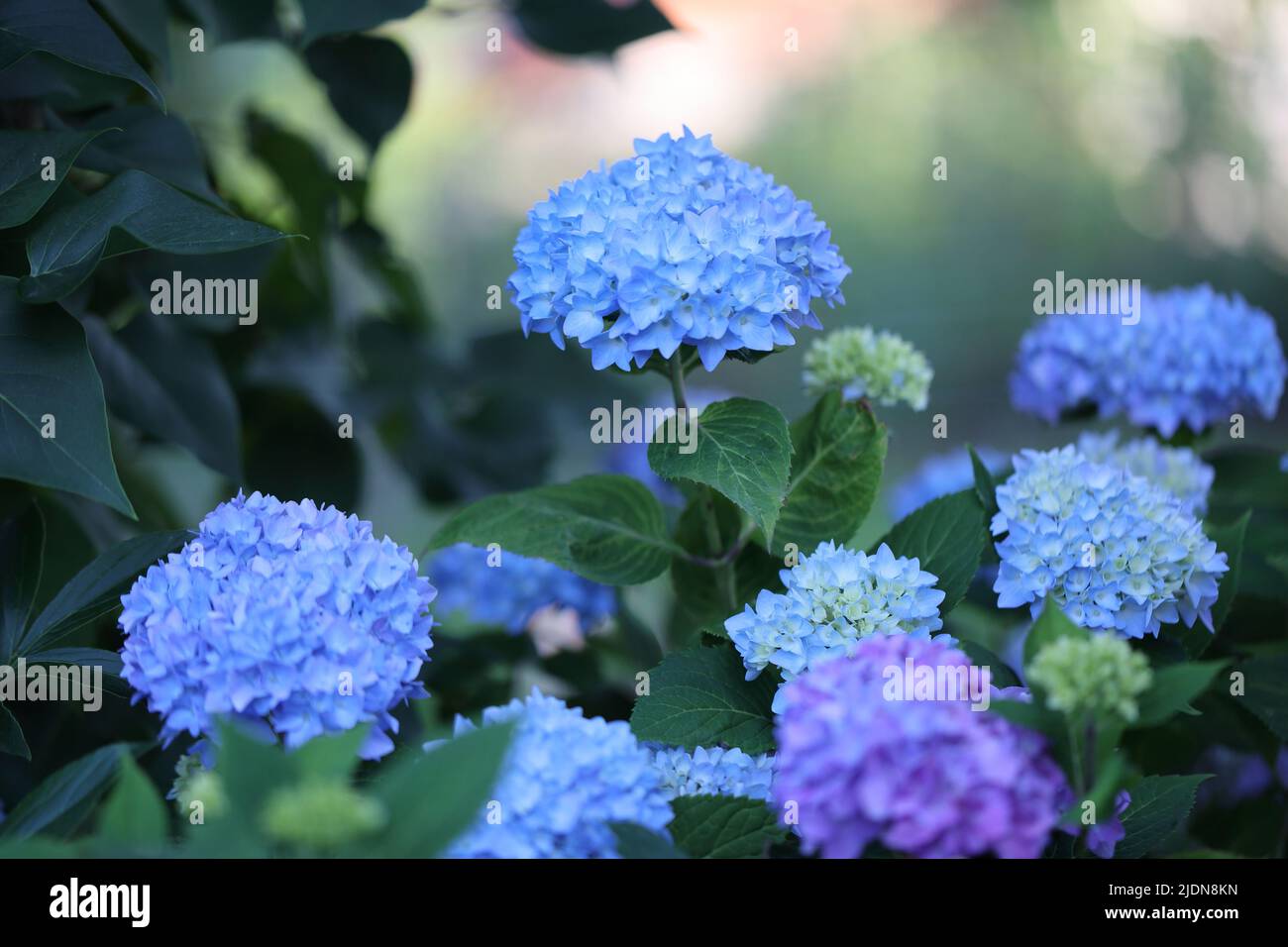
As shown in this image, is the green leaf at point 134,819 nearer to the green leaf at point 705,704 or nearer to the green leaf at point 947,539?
the green leaf at point 705,704

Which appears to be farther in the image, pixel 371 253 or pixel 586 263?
pixel 371 253

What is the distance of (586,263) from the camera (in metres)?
0.71

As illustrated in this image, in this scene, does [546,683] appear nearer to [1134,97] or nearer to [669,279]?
[669,279]

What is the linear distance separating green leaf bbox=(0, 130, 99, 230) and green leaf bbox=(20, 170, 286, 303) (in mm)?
16

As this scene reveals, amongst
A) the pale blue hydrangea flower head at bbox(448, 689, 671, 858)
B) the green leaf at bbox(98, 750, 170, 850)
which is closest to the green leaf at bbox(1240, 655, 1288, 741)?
the pale blue hydrangea flower head at bbox(448, 689, 671, 858)

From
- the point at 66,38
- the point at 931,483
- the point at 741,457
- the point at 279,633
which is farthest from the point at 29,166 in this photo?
the point at 931,483

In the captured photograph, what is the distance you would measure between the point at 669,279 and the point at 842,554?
19 cm

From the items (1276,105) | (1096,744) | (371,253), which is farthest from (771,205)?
(1276,105)

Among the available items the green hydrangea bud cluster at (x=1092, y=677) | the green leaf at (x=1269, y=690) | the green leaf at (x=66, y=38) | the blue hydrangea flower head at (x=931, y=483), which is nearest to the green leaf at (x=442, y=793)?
the green hydrangea bud cluster at (x=1092, y=677)

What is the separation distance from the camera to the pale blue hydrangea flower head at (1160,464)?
3.14 feet

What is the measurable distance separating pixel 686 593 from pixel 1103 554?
30cm

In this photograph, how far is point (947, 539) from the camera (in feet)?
2.65

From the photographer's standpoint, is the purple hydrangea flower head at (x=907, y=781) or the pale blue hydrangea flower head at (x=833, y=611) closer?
the purple hydrangea flower head at (x=907, y=781)

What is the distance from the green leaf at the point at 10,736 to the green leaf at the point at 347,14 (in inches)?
20.6
